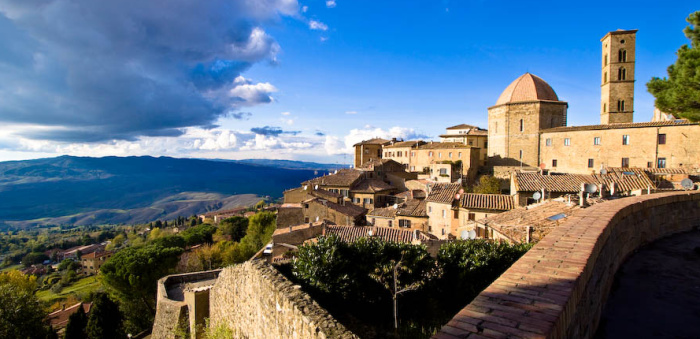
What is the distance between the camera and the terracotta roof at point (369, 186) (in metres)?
45.6

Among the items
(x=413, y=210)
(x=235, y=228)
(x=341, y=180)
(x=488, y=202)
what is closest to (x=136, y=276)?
(x=413, y=210)

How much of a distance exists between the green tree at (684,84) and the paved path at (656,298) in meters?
7.71

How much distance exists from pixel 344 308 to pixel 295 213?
26700mm

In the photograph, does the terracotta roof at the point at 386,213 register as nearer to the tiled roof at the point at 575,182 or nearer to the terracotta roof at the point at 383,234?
the terracotta roof at the point at 383,234

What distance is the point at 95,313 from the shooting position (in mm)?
26250

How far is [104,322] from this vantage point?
1032 inches

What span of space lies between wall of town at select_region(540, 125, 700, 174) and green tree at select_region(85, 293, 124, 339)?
5108 cm

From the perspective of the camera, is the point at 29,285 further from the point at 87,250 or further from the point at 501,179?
the point at 87,250

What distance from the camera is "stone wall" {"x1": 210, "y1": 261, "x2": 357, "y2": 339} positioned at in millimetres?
5798

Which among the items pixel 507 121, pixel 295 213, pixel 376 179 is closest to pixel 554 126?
pixel 507 121

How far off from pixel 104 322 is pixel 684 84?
37076 millimetres

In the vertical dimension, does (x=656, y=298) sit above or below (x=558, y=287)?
below

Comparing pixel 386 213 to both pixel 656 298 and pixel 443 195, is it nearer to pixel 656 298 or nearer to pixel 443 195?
pixel 443 195

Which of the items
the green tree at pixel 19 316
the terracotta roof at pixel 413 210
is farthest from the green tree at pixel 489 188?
the green tree at pixel 19 316
